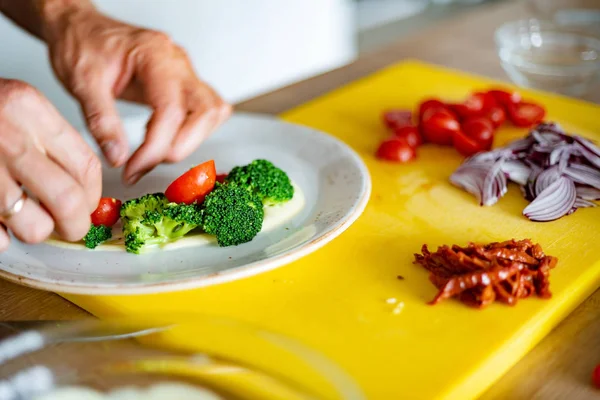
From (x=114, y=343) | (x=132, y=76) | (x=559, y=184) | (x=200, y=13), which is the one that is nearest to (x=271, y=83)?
(x=200, y=13)

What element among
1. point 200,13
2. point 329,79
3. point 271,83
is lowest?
point 271,83

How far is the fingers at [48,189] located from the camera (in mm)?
1088

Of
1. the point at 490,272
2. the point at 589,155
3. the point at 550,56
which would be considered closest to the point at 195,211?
the point at 490,272

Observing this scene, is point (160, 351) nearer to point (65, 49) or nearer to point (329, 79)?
point (65, 49)

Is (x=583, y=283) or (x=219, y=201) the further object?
(x=219, y=201)

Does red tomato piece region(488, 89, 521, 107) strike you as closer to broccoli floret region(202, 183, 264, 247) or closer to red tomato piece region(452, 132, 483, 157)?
red tomato piece region(452, 132, 483, 157)

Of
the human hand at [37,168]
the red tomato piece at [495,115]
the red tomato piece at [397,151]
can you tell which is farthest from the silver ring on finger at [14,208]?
the red tomato piece at [495,115]

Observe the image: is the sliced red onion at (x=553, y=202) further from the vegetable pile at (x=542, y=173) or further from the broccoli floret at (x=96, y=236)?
the broccoli floret at (x=96, y=236)

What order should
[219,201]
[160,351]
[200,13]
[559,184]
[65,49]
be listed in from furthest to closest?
[200,13] < [65,49] < [559,184] < [219,201] < [160,351]

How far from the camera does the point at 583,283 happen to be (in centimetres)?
114

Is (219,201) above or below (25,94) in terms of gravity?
below

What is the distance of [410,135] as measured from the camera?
1714mm

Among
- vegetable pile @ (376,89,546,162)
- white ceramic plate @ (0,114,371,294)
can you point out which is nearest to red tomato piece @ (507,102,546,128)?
vegetable pile @ (376,89,546,162)

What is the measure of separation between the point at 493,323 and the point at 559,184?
49 cm
